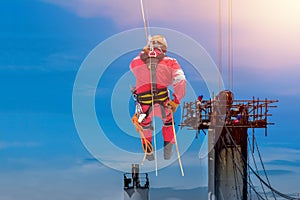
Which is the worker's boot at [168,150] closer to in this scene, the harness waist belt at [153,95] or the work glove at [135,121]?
the work glove at [135,121]

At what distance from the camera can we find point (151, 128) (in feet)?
71.2

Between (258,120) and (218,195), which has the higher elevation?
(258,120)

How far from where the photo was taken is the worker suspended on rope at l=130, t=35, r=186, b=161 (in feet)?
69.6

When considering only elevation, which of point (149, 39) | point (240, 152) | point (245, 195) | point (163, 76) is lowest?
point (245, 195)

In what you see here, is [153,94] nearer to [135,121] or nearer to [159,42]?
[135,121]

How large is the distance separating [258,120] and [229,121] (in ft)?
4.82

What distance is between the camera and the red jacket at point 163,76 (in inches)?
837

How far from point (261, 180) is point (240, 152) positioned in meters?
1.76

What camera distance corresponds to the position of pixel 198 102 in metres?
28.9

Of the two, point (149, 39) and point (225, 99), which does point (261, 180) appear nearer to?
point (225, 99)

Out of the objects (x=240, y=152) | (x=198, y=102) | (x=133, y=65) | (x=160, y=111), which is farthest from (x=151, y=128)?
(x=240, y=152)

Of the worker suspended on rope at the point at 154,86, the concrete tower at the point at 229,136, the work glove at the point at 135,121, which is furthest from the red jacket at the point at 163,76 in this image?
the concrete tower at the point at 229,136

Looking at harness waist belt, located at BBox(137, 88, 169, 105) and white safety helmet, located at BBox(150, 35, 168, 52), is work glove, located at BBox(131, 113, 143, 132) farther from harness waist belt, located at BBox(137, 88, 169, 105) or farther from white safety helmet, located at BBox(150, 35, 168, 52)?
white safety helmet, located at BBox(150, 35, 168, 52)

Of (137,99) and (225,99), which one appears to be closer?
(137,99)
